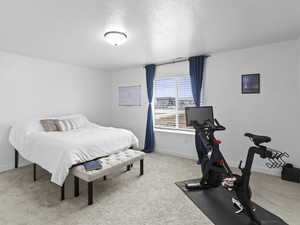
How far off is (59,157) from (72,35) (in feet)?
5.94

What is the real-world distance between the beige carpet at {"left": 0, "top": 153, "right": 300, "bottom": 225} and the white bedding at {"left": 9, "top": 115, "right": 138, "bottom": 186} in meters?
0.36

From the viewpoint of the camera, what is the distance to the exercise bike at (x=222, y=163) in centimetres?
167

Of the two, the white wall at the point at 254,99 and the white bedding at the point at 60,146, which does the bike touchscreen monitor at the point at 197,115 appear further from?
the white bedding at the point at 60,146

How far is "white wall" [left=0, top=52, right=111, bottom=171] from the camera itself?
313cm

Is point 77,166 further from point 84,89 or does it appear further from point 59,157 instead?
point 84,89

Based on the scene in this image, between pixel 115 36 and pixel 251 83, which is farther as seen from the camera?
pixel 251 83

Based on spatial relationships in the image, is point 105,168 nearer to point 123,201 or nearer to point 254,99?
point 123,201

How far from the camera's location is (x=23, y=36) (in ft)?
7.75

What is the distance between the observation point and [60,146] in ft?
7.44

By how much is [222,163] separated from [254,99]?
162 centimetres

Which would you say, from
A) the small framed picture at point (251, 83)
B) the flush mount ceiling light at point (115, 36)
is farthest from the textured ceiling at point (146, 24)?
the small framed picture at point (251, 83)

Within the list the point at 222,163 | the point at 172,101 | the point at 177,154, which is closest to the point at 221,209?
the point at 222,163

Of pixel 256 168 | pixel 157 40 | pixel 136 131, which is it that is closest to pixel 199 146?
pixel 256 168

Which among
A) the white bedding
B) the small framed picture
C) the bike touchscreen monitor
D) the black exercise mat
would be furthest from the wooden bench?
the small framed picture
